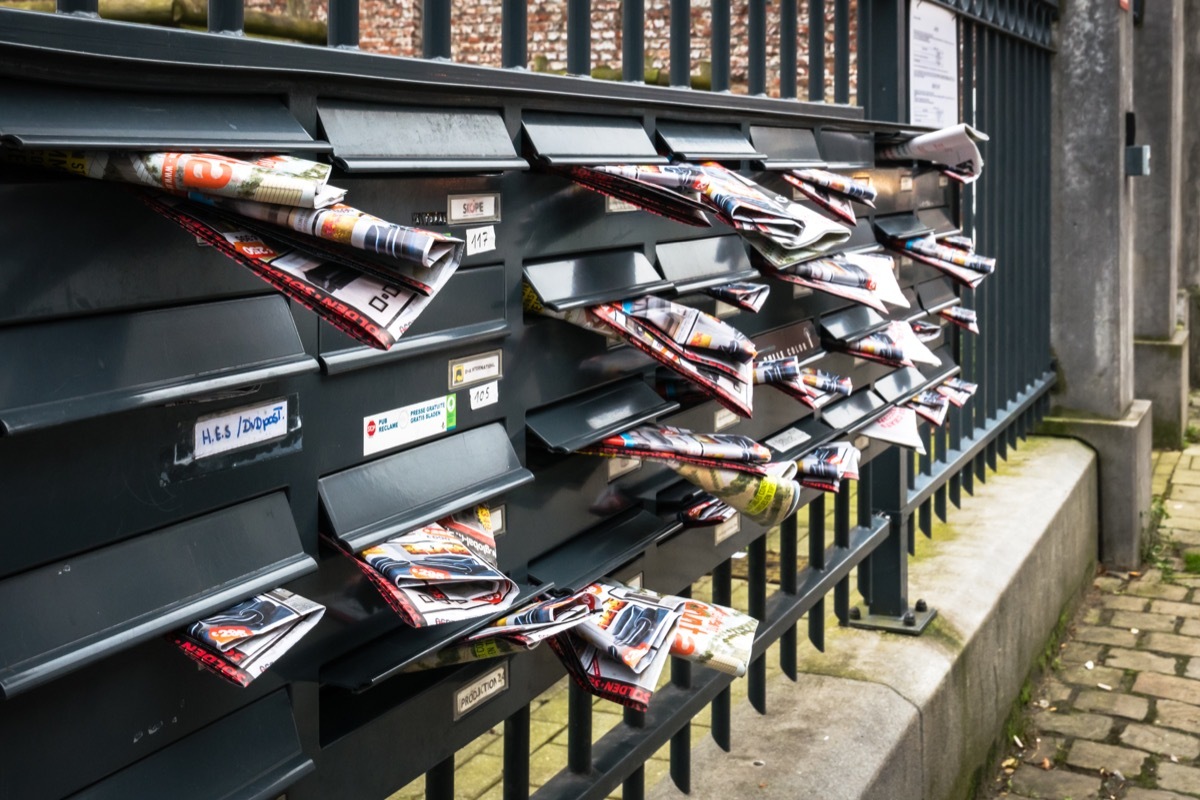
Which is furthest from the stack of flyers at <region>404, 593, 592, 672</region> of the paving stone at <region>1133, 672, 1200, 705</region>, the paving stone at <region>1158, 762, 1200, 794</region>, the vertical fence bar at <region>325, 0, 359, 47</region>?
the paving stone at <region>1133, 672, 1200, 705</region>

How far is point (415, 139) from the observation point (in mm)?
1635

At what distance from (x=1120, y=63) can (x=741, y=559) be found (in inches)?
119

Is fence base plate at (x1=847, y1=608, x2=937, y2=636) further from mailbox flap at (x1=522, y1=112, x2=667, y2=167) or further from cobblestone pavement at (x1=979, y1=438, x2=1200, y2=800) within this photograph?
mailbox flap at (x1=522, y1=112, x2=667, y2=167)

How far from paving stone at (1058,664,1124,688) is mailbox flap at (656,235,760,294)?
127 inches

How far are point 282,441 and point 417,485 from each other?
24cm

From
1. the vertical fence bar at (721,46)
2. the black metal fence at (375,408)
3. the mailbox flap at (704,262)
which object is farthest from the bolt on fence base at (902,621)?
the vertical fence bar at (721,46)

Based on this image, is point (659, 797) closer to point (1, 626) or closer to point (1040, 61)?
point (1, 626)

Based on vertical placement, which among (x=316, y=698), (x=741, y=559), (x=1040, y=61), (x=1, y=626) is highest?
(x=1040, y=61)

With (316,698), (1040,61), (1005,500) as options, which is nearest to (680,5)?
(316,698)

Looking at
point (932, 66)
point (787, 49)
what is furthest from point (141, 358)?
point (932, 66)

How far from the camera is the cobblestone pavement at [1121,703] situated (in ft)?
13.9

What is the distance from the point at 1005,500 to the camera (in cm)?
531

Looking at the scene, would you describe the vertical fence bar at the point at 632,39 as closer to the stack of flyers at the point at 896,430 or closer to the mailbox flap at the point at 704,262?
the mailbox flap at the point at 704,262

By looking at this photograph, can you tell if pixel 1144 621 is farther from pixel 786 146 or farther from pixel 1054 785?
pixel 786 146
